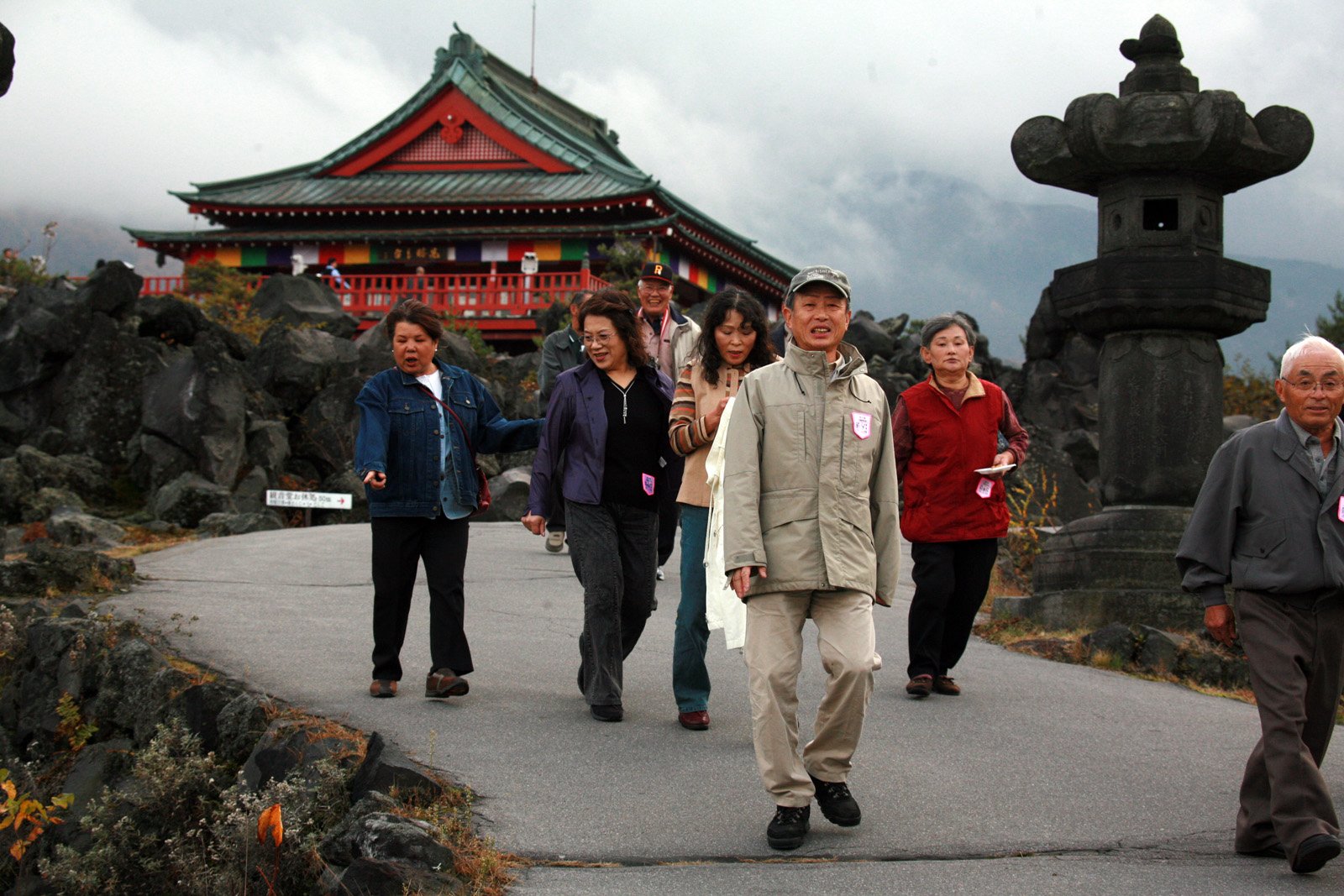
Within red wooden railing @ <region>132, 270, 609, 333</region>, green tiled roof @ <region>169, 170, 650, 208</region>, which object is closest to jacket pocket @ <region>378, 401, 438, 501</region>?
red wooden railing @ <region>132, 270, 609, 333</region>

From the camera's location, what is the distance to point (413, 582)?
234 inches

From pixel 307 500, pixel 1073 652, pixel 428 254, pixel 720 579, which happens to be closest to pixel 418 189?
pixel 428 254

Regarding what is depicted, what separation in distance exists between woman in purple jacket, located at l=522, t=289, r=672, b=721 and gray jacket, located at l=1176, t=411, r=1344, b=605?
2409 millimetres

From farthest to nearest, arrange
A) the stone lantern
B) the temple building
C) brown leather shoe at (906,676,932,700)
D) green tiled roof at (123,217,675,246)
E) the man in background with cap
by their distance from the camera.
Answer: green tiled roof at (123,217,675,246), the temple building, the stone lantern, the man in background with cap, brown leather shoe at (906,676,932,700)

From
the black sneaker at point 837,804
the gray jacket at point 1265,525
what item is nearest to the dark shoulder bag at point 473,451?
the black sneaker at point 837,804

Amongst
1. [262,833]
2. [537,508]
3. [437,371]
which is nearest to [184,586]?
[437,371]

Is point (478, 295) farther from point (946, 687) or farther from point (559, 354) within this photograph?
point (946, 687)

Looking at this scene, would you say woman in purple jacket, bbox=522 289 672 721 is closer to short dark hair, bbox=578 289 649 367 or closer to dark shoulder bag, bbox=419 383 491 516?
short dark hair, bbox=578 289 649 367

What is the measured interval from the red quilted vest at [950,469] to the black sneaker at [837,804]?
234cm

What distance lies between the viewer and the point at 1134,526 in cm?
893

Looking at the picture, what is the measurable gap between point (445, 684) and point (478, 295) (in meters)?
26.7

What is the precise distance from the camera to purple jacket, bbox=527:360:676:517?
5652 mm

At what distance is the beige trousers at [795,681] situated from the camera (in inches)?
159

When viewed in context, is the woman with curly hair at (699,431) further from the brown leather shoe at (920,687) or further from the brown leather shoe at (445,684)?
the brown leather shoe at (920,687)
